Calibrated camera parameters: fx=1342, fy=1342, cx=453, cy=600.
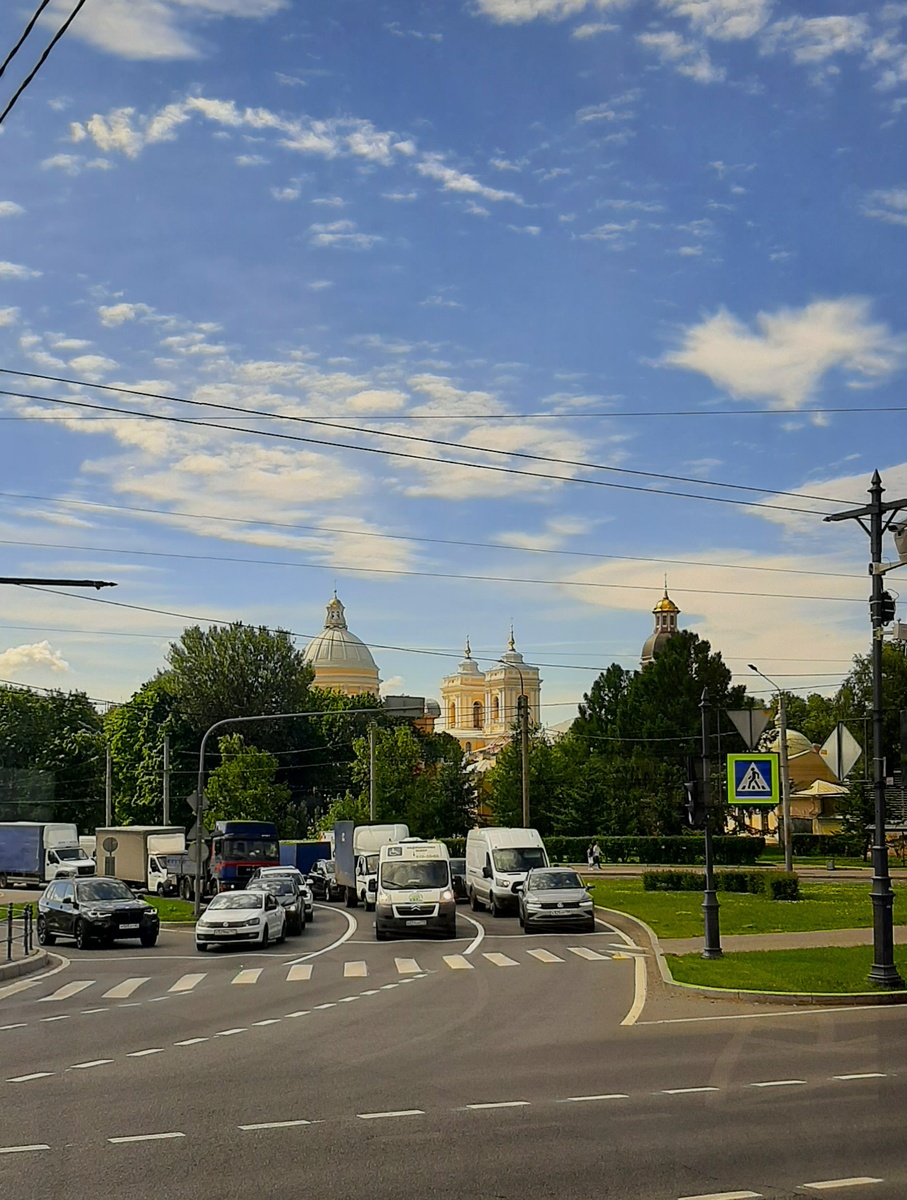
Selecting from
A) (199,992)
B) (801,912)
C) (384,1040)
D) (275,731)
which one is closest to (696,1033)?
(384,1040)

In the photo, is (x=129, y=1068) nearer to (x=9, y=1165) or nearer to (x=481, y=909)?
(x=9, y=1165)

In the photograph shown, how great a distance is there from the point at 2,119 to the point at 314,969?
18.5 meters

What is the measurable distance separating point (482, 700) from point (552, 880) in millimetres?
152782

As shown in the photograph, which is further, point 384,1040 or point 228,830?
point 228,830

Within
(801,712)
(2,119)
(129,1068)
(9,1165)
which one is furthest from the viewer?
(801,712)

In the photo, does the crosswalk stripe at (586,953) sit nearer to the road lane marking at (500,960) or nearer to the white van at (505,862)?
the road lane marking at (500,960)

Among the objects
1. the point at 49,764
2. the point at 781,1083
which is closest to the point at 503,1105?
the point at 781,1083

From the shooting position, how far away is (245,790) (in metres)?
78.3

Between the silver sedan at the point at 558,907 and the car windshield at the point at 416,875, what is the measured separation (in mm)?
2183

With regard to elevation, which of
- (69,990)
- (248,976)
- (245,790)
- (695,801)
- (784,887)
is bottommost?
(784,887)

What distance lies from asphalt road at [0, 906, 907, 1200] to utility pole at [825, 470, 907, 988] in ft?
5.73

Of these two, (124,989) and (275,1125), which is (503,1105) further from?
(124,989)

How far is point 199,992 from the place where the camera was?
22.0 meters

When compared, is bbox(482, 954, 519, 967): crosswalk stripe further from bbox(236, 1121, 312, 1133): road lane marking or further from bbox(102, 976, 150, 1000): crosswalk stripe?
bbox(236, 1121, 312, 1133): road lane marking
